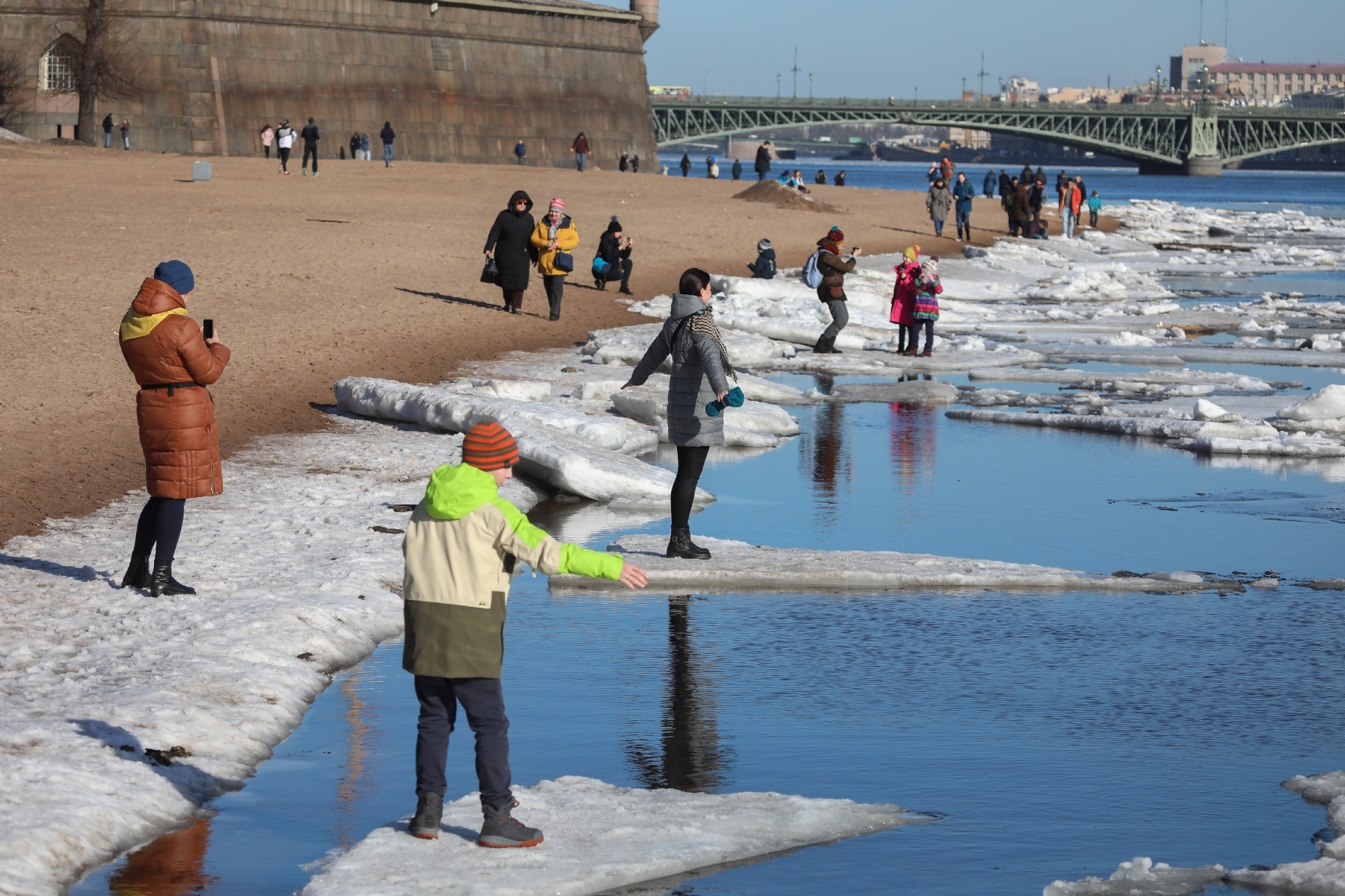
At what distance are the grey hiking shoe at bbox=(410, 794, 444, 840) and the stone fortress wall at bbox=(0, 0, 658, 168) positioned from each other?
53.0 m

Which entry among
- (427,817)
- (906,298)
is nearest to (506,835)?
(427,817)

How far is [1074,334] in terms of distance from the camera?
78.9 ft

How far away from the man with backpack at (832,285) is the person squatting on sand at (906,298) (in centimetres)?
62

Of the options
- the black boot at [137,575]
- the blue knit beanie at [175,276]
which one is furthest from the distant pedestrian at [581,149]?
the black boot at [137,575]

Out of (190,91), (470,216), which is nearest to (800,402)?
(470,216)

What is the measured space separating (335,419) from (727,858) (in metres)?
9.36

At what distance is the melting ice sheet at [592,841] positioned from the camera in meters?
5.06

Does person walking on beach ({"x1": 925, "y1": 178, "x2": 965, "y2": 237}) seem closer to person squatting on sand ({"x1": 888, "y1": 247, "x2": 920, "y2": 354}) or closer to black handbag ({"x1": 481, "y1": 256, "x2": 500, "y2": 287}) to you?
person squatting on sand ({"x1": 888, "y1": 247, "x2": 920, "y2": 354})

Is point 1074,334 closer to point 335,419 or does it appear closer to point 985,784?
point 335,419

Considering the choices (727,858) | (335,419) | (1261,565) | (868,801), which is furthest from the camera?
(335,419)

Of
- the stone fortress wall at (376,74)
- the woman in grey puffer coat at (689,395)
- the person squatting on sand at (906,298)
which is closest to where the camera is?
the woman in grey puffer coat at (689,395)

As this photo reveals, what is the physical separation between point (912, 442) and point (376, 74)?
161 feet

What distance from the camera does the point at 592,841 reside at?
541 cm

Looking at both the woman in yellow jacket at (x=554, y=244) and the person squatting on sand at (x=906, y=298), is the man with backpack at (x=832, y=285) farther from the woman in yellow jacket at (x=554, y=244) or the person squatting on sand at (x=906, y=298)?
the woman in yellow jacket at (x=554, y=244)
